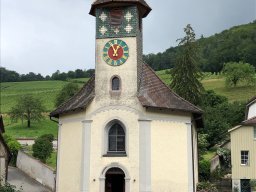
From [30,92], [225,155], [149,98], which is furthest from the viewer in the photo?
[30,92]

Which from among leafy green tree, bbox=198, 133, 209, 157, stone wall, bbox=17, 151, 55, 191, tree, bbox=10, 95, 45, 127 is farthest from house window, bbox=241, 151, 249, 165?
tree, bbox=10, 95, 45, 127

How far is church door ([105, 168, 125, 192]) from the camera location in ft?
87.9

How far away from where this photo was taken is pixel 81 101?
2888cm

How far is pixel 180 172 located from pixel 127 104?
560 cm

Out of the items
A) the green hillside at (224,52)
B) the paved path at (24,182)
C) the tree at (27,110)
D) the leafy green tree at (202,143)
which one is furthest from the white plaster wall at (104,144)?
the green hillside at (224,52)

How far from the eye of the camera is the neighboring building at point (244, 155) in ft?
118

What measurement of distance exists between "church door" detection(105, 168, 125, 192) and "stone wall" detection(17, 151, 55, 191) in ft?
39.7

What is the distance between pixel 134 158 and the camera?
2634cm

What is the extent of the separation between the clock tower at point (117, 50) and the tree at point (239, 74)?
72.5 meters

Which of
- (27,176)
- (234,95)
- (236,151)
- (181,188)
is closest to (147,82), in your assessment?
(181,188)

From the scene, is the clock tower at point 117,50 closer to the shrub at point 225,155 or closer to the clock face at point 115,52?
the clock face at point 115,52

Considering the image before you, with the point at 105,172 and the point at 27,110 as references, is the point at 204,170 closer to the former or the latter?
the point at 105,172

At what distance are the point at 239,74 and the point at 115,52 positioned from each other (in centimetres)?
7420

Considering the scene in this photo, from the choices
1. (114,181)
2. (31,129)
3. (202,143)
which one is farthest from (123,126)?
(31,129)
